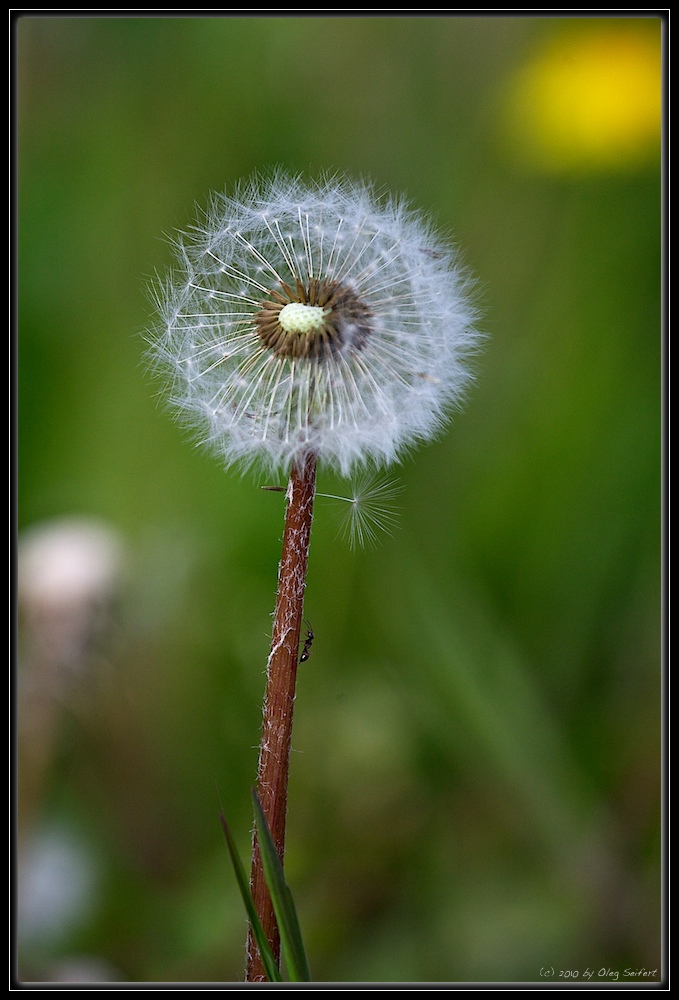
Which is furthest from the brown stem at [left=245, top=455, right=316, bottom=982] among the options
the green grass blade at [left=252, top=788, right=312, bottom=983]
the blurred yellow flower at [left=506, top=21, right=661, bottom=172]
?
the blurred yellow flower at [left=506, top=21, right=661, bottom=172]

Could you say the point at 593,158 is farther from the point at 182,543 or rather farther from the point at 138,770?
the point at 138,770

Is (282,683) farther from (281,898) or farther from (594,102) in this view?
(594,102)

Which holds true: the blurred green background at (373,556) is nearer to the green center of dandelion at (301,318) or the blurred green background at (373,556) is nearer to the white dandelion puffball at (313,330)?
the white dandelion puffball at (313,330)

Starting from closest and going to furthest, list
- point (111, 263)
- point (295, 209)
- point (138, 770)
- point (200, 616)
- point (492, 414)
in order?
1. point (295, 209)
2. point (138, 770)
3. point (200, 616)
4. point (492, 414)
5. point (111, 263)

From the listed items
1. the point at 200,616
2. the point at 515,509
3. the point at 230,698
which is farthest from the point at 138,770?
the point at 515,509

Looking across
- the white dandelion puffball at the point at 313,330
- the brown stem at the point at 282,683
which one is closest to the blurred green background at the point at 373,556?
the white dandelion puffball at the point at 313,330

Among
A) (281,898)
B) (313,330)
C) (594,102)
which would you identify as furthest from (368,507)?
(594,102)
